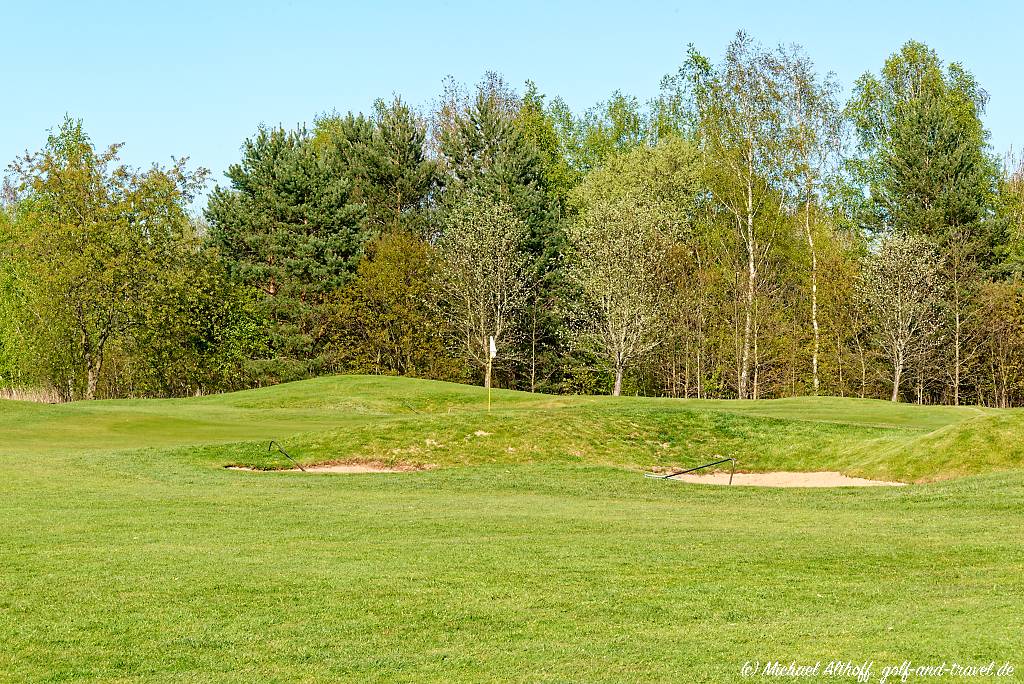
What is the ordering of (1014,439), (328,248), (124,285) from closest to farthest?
(1014,439) < (124,285) < (328,248)

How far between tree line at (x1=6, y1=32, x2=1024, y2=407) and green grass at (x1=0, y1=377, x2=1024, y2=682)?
1332 inches

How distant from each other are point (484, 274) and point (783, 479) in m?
39.5

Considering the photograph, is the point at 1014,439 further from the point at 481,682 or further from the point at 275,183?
the point at 275,183

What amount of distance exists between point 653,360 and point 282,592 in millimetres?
54571

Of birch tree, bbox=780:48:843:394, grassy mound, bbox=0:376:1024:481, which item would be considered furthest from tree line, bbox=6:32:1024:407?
grassy mound, bbox=0:376:1024:481

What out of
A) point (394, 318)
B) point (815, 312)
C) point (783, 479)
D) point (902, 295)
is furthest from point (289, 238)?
point (783, 479)

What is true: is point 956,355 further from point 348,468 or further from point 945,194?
point 348,468

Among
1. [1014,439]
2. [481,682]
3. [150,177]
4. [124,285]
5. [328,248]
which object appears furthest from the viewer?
[328,248]

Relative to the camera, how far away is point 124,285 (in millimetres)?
57969

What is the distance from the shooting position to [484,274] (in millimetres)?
64500

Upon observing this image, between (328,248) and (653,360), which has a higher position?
(328,248)

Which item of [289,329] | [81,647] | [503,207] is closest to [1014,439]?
[81,647]

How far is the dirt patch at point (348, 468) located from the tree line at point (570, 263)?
34.4 m

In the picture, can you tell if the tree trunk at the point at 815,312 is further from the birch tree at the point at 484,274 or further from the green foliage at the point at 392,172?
the green foliage at the point at 392,172
